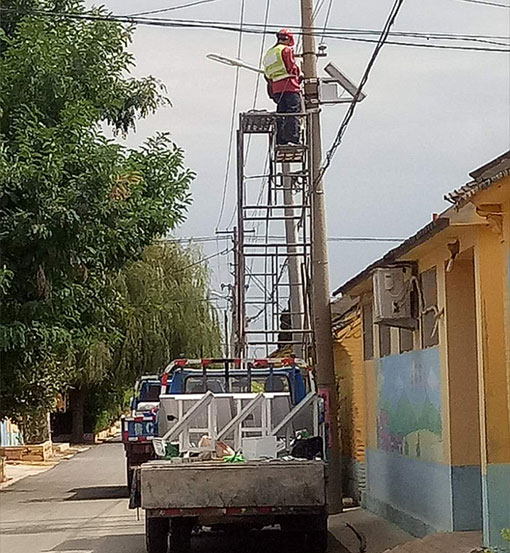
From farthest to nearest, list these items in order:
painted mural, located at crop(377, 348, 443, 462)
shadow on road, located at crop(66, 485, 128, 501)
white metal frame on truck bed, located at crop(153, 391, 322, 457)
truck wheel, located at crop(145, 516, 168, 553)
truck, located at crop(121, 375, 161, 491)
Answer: shadow on road, located at crop(66, 485, 128, 501) → truck, located at crop(121, 375, 161, 491) → white metal frame on truck bed, located at crop(153, 391, 322, 457) → truck wheel, located at crop(145, 516, 168, 553) → painted mural, located at crop(377, 348, 443, 462)

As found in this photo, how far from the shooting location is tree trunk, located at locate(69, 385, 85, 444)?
5357 cm

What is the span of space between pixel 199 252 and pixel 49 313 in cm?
2735

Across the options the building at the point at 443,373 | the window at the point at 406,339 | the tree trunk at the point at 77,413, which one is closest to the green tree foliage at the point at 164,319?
the tree trunk at the point at 77,413

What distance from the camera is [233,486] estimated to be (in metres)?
12.6

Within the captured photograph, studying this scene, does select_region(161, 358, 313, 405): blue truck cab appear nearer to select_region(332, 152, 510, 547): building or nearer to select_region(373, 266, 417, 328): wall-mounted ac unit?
select_region(332, 152, 510, 547): building

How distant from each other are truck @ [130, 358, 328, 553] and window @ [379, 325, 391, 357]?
1378 mm

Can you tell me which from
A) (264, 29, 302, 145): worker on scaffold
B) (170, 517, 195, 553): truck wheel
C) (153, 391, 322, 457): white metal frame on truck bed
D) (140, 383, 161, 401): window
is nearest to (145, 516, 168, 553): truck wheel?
(170, 517, 195, 553): truck wheel

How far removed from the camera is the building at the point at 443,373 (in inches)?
407

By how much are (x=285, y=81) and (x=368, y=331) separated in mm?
4166

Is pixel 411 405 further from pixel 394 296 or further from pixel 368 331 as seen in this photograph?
pixel 368 331

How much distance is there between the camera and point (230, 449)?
46.9ft

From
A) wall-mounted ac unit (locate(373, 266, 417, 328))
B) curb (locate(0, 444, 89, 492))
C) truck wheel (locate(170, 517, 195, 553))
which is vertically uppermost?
wall-mounted ac unit (locate(373, 266, 417, 328))

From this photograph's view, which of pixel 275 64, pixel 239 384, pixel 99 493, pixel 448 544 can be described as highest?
pixel 275 64

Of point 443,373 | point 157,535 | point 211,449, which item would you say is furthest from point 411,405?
point 157,535
